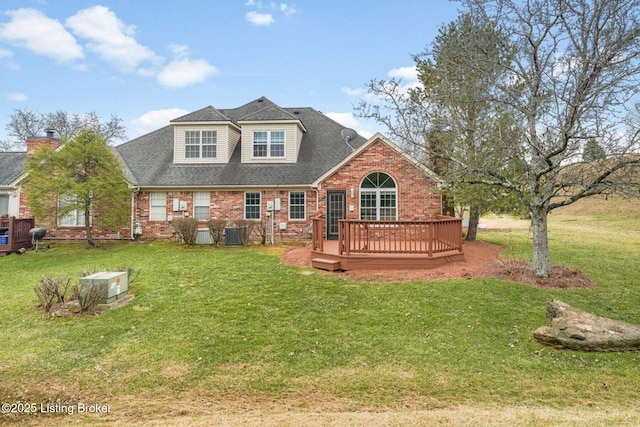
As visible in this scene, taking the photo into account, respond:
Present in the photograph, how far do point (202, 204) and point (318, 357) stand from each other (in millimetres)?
12583

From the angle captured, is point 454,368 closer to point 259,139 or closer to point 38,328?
point 38,328

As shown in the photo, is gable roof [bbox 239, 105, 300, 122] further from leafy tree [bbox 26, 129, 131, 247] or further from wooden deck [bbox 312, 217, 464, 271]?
wooden deck [bbox 312, 217, 464, 271]

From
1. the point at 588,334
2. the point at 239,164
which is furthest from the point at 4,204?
the point at 588,334

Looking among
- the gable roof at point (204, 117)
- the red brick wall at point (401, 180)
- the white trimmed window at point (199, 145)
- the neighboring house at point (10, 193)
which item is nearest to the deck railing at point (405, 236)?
the red brick wall at point (401, 180)

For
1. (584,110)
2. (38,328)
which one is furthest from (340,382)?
(584,110)

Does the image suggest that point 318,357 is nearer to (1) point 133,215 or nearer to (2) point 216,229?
(2) point 216,229

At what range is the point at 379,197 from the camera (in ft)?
47.6

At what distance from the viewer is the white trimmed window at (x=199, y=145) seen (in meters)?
17.2

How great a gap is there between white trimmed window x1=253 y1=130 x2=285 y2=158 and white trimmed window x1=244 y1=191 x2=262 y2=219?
7.79ft

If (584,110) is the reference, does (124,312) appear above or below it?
below

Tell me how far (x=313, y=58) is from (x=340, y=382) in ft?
60.6

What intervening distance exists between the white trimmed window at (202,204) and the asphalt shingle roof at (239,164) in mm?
570

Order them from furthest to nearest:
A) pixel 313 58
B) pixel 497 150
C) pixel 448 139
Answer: pixel 313 58, pixel 448 139, pixel 497 150

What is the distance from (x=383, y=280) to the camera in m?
8.56
